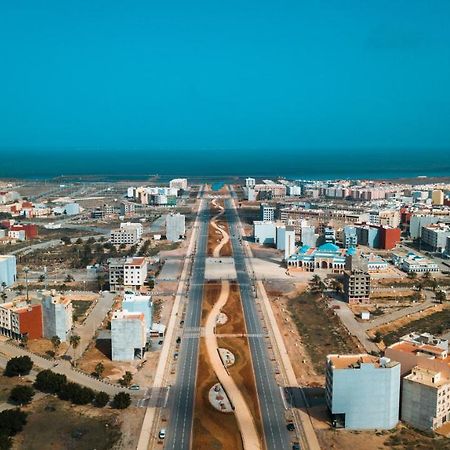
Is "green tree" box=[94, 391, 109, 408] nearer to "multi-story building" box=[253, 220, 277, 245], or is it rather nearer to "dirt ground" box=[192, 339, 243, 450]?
"dirt ground" box=[192, 339, 243, 450]

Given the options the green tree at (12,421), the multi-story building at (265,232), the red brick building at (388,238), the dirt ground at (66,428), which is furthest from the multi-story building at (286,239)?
the green tree at (12,421)

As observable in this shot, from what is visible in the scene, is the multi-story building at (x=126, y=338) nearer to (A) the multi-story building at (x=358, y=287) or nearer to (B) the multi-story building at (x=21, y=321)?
(B) the multi-story building at (x=21, y=321)

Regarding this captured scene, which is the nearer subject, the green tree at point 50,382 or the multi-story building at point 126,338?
the green tree at point 50,382

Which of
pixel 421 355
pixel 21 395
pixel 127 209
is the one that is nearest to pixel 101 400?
pixel 21 395

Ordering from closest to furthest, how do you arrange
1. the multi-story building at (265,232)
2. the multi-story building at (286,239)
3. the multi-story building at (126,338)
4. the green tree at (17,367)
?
the green tree at (17,367) → the multi-story building at (126,338) → the multi-story building at (286,239) → the multi-story building at (265,232)

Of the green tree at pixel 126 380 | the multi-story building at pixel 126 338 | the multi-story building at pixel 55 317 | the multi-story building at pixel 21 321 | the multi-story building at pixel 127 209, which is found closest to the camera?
the green tree at pixel 126 380

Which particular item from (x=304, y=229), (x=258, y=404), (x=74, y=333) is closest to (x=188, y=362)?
(x=258, y=404)

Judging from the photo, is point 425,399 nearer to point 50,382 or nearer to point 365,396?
point 365,396
